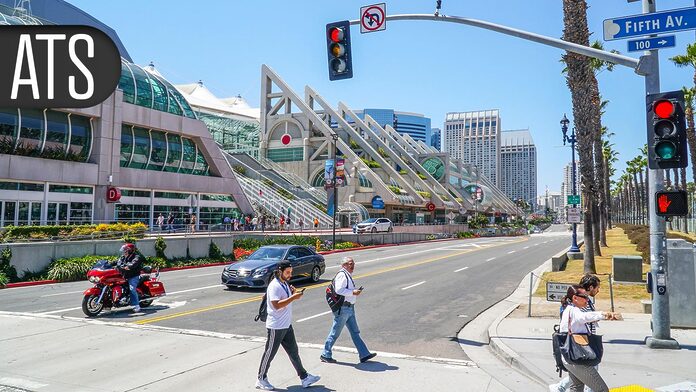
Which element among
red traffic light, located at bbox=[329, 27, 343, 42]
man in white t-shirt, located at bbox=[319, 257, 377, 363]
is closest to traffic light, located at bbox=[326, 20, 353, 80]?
red traffic light, located at bbox=[329, 27, 343, 42]

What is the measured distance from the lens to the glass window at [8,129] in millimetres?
30016

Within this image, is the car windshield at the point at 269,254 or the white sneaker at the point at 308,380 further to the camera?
the car windshield at the point at 269,254

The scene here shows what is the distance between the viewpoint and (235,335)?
33.2 feet

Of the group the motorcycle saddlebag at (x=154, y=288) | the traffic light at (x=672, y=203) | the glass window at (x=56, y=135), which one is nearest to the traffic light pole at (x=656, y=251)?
the traffic light at (x=672, y=203)

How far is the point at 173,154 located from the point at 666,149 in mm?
39856

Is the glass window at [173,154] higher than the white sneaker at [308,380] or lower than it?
higher

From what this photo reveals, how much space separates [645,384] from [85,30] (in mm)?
9263

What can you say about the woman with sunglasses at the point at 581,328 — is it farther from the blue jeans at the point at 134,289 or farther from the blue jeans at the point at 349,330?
the blue jeans at the point at 134,289

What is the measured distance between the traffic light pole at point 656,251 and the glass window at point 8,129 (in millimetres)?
33738

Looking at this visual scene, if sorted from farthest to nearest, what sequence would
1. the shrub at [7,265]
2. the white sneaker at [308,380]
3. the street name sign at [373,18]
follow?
the shrub at [7,265]
the street name sign at [373,18]
the white sneaker at [308,380]

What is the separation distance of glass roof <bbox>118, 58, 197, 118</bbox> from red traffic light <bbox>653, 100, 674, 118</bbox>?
122ft

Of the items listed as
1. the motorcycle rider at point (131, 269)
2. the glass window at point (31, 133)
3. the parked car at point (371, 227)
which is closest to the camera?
the motorcycle rider at point (131, 269)

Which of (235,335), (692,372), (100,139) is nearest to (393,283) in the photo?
(235,335)

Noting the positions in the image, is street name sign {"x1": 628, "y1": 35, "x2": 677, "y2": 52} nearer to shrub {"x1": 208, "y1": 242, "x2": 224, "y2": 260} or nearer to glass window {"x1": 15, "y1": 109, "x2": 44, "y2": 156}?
shrub {"x1": 208, "y1": 242, "x2": 224, "y2": 260}
